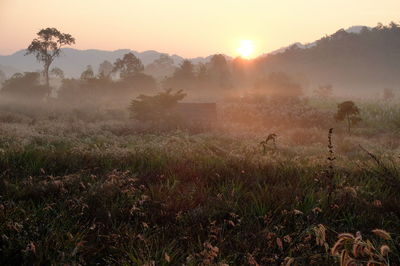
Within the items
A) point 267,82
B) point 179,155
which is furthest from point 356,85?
point 179,155

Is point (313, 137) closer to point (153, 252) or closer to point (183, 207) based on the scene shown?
point (183, 207)

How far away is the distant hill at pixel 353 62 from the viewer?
80.4 meters

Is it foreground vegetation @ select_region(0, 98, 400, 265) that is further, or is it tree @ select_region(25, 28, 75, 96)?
tree @ select_region(25, 28, 75, 96)

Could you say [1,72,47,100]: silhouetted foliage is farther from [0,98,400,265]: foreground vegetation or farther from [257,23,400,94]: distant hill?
[257,23,400,94]: distant hill

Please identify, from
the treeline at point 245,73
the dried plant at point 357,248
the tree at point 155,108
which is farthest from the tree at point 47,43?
the dried plant at point 357,248

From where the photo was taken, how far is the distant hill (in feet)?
264

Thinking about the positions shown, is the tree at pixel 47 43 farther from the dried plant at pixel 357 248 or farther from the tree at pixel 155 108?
the dried plant at pixel 357 248

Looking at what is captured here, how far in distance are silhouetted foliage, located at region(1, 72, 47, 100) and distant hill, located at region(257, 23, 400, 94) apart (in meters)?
53.7

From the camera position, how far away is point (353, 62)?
3253 inches

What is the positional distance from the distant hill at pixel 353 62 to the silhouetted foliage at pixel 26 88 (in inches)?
2116

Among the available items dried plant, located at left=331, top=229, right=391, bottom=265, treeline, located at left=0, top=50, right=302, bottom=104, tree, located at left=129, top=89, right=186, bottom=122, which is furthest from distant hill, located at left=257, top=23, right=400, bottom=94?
dried plant, located at left=331, top=229, right=391, bottom=265

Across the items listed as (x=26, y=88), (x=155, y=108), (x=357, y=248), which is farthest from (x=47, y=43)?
(x=357, y=248)

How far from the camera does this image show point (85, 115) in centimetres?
3034

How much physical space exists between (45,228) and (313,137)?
625 inches
